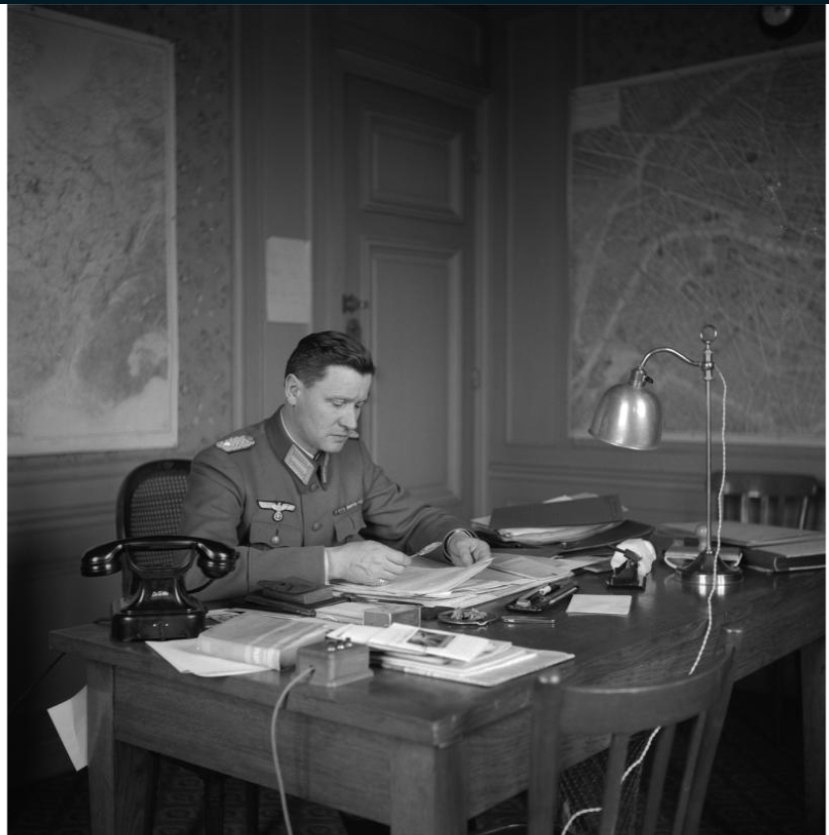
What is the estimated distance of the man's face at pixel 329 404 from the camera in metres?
2.68

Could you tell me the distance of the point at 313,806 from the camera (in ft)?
10.6

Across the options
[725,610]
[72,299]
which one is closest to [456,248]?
[72,299]

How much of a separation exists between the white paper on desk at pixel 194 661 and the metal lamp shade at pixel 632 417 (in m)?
1.08

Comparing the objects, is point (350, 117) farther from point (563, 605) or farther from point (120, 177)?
point (563, 605)

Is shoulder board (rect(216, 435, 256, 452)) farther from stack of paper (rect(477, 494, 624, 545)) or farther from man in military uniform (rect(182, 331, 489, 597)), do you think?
stack of paper (rect(477, 494, 624, 545))

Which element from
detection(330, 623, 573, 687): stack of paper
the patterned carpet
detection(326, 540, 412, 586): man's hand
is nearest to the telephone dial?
detection(330, 623, 573, 687): stack of paper

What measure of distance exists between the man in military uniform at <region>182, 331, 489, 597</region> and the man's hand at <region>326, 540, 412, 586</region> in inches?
7.0

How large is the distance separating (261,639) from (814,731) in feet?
5.58

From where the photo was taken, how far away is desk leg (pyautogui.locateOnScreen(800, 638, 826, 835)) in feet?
9.15

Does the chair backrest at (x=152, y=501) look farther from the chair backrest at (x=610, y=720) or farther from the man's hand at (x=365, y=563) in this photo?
the chair backrest at (x=610, y=720)

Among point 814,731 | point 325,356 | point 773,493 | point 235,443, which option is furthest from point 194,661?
point 773,493

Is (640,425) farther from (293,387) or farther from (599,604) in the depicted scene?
(293,387)

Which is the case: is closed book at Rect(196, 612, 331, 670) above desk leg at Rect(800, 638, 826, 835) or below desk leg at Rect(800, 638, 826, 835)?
above

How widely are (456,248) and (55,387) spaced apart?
2.16 metres
